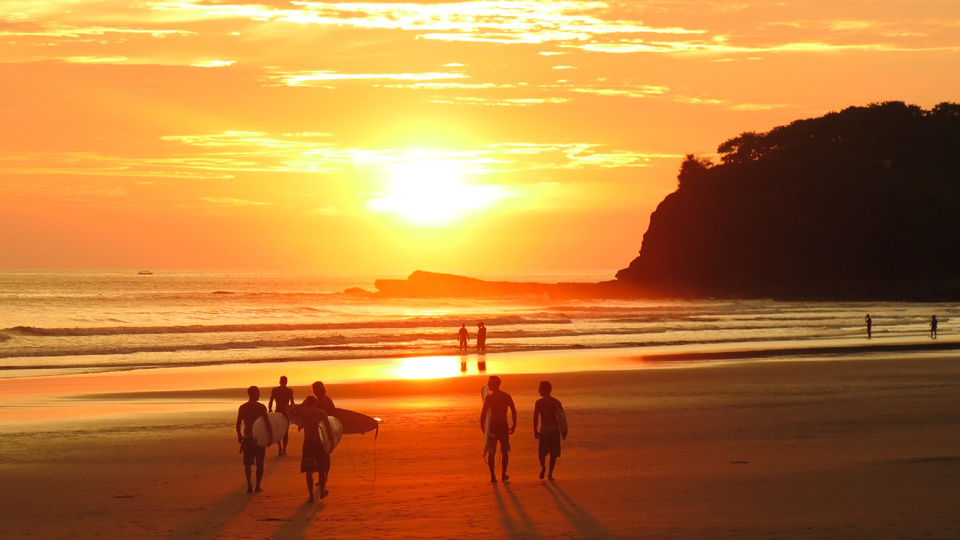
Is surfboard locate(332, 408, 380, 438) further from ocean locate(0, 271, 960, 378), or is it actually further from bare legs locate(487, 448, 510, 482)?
ocean locate(0, 271, 960, 378)

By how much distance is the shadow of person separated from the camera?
368 inches

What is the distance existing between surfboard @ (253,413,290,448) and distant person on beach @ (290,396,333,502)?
0.48 m

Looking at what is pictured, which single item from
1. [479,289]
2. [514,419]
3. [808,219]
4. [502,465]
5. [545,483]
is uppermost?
[808,219]

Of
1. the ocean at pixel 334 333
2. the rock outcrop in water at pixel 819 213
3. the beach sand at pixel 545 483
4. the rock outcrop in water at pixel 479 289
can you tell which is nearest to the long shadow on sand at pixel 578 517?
the beach sand at pixel 545 483

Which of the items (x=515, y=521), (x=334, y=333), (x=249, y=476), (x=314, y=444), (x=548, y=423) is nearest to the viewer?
(x=515, y=521)

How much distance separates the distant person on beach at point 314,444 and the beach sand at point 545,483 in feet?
1.04

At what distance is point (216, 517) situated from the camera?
1020 cm

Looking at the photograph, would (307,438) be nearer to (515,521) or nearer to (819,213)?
(515,521)

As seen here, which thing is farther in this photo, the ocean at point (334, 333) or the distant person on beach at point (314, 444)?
the ocean at point (334, 333)

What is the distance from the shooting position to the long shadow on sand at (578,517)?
9.22m

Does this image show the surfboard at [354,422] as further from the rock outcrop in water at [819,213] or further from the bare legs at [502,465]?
the rock outcrop in water at [819,213]

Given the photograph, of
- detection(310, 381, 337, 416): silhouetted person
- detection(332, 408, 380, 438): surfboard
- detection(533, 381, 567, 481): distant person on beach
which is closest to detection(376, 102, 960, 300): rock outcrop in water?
detection(533, 381, 567, 481): distant person on beach

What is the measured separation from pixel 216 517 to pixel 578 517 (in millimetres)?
4086

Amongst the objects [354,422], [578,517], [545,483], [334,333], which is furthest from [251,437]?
[334,333]
